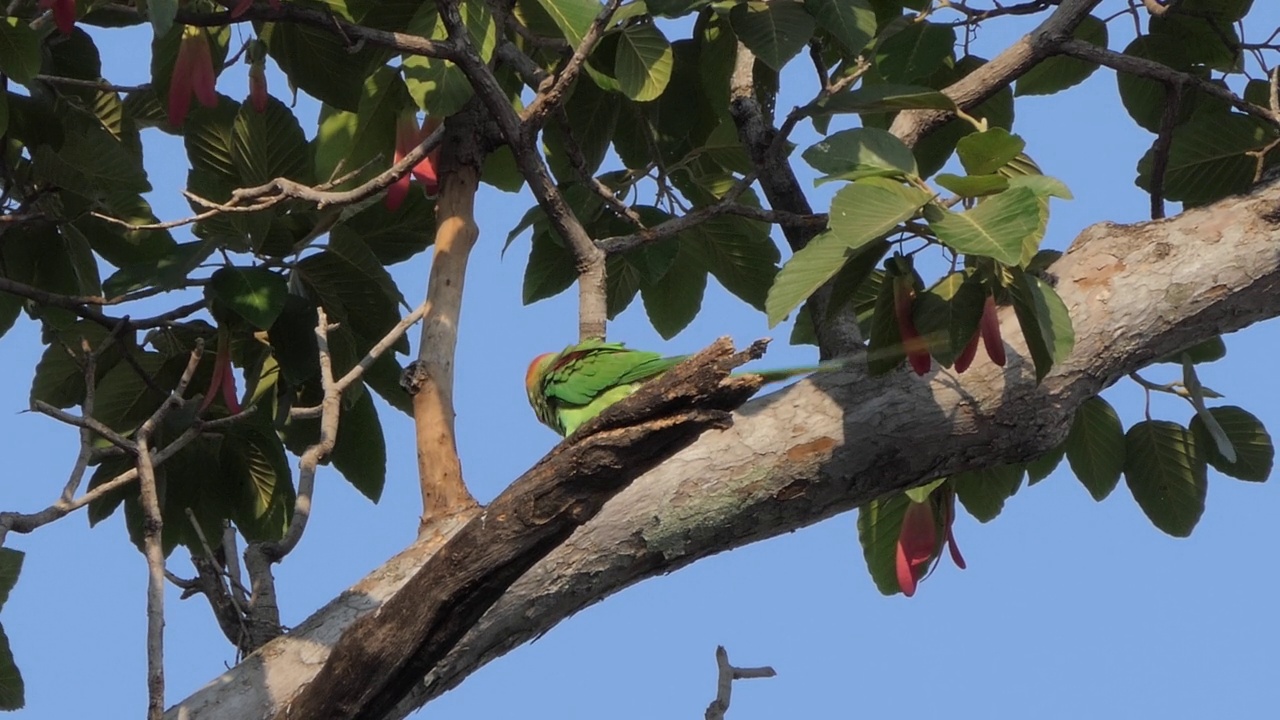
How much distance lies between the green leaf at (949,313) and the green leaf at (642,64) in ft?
2.83

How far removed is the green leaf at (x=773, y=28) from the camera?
8.87 ft

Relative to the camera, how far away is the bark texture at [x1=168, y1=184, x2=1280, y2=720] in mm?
2389

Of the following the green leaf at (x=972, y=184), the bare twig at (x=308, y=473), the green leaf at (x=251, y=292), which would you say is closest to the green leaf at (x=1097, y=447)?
the green leaf at (x=972, y=184)

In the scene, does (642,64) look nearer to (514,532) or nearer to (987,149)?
(987,149)

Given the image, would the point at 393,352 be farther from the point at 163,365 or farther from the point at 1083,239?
the point at 1083,239

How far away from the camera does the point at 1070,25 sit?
296 centimetres

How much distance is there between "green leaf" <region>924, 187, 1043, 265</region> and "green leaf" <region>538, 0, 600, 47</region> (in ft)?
3.24

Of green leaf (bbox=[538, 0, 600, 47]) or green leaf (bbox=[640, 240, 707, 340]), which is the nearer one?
green leaf (bbox=[538, 0, 600, 47])

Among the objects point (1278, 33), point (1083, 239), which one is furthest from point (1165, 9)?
point (1083, 239)

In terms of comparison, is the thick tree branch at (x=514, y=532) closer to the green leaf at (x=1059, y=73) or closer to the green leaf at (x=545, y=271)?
the green leaf at (x=545, y=271)

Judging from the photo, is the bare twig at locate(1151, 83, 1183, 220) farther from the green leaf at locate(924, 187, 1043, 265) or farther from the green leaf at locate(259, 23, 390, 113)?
the green leaf at locate(259, 23, 390, 113)

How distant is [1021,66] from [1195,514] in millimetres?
1179

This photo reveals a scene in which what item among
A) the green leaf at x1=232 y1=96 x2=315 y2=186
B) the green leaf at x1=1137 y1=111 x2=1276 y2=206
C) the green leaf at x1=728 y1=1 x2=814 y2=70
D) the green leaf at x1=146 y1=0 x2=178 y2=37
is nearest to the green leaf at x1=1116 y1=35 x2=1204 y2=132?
the green leaf at x1=1137 y1=111 x2=1276 y2=206

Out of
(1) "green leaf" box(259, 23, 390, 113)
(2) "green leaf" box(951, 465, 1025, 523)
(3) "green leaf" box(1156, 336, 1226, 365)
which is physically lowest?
(2) "green leaf" box(951, 465, 1025, 523)
